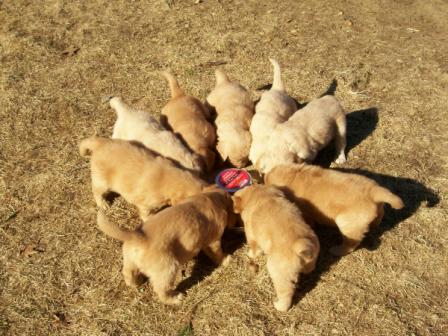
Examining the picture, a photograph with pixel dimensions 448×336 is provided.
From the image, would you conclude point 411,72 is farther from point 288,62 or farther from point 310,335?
point 310,335

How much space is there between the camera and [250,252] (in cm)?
412

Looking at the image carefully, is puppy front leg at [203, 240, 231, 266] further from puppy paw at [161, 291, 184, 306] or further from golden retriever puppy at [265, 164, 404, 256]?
golden retriever puppy at [265, 164, 404, 256]

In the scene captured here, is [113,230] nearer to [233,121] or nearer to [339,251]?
[339,251]

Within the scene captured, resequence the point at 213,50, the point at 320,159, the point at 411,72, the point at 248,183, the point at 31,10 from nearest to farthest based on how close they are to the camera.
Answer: the point at 248,183 < the point at 320,159 < the point at 411,72 < the point at 213,50 < the point at 31,10

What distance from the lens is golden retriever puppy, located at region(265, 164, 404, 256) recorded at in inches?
149

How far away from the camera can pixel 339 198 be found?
3.85 metres

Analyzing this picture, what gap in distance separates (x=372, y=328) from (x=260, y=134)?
2.30 metres

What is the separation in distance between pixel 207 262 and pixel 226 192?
0.69 m

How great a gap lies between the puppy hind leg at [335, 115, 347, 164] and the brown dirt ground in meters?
0.16

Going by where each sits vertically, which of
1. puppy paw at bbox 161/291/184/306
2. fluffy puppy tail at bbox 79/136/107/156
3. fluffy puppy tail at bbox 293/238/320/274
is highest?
fluffy puppy tail at bbox 293/238/320/274

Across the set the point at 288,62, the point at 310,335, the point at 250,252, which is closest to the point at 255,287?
the point at 250,252

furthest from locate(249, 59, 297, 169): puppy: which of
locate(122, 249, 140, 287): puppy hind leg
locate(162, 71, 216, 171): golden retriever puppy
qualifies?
locate(122, 249, 140, 287): puppy hind leg

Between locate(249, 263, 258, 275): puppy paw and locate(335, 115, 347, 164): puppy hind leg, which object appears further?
locate(335, 115, 347, 164): puppy hind leg

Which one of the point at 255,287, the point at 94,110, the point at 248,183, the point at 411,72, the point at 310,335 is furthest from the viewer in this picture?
the point at 411,72
